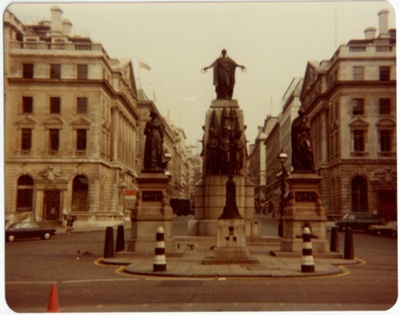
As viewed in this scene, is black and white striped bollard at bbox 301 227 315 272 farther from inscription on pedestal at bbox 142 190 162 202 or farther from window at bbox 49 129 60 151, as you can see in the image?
window at bbox 49 129 60 151

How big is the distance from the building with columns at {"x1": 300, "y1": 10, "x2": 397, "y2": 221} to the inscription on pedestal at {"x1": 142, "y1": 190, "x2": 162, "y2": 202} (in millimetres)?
6409

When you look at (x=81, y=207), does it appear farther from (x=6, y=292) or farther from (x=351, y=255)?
(x=351, y=255)

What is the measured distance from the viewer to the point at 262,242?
92.2 ft

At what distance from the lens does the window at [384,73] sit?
16562 millimetres

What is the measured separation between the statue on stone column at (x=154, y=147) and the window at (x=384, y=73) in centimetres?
957

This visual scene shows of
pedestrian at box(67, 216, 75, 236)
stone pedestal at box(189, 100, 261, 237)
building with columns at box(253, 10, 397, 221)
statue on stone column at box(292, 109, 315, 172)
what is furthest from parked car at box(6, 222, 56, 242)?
building with columns at box(253, 10, 397, 221)

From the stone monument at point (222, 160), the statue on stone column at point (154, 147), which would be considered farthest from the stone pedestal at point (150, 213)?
the stone monument at point (222, 160)

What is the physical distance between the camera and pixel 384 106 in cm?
1747

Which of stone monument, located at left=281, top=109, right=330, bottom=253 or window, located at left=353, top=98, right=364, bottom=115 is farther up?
window, located at left=353, top=98, right=364, bottom=115

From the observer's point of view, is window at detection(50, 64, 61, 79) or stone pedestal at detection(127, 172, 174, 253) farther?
stone pedestal at detection(127, 172, 174, 253)

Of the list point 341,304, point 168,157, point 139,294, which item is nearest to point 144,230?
point 168,157

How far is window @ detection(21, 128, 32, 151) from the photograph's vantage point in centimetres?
1805

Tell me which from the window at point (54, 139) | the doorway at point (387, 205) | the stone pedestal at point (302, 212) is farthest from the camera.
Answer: the stone pedestal at point (302, 212)

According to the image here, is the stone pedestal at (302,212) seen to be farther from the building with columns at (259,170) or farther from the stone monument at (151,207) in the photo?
the building with columns at (259,170)
